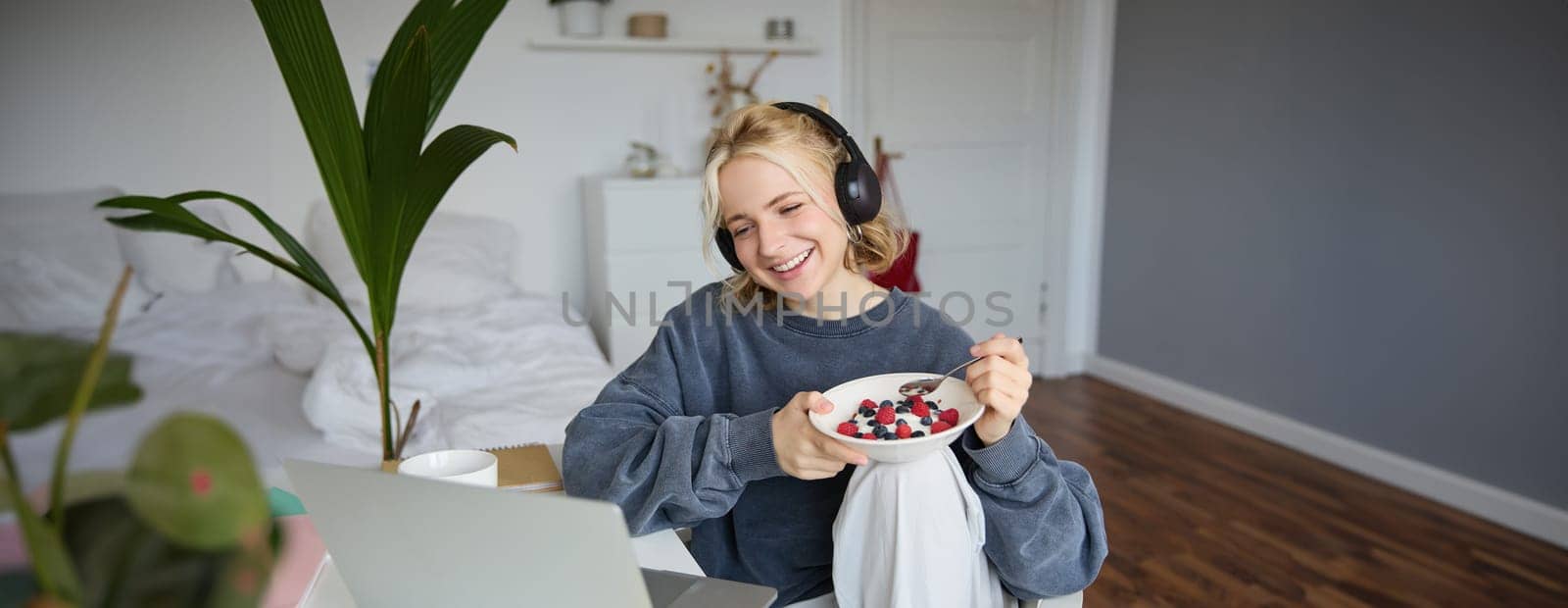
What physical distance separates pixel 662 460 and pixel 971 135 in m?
3.28

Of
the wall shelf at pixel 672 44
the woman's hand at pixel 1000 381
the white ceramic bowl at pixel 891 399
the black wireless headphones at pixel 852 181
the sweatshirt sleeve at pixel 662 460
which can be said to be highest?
the wall shelf at pixel 672 44

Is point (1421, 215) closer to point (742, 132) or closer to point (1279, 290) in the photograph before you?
point (1279, 290)

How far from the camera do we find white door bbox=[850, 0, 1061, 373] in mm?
3934

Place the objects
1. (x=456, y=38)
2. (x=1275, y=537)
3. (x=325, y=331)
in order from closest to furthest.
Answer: (x=456, y=38)
(x=325, y=331)
(x=1275, y=537)

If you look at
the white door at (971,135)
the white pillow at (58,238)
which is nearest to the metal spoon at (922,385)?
the white pillow at (58,238)

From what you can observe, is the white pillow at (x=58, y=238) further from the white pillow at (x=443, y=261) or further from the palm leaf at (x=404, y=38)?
the palm leaf at (x=404, y=38)

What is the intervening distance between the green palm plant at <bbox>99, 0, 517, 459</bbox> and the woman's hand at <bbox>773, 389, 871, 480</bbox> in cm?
43

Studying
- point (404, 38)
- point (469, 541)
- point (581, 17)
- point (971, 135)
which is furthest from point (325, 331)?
point (971, 135)

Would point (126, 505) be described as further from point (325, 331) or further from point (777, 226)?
point (325, 331)

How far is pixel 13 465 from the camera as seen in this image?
192mm

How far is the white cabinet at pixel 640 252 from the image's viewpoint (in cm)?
325

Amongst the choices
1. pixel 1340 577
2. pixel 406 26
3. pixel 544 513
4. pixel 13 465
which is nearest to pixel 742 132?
pixel 406 26

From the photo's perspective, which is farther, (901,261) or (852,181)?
(901,261)

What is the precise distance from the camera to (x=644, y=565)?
98 cm
